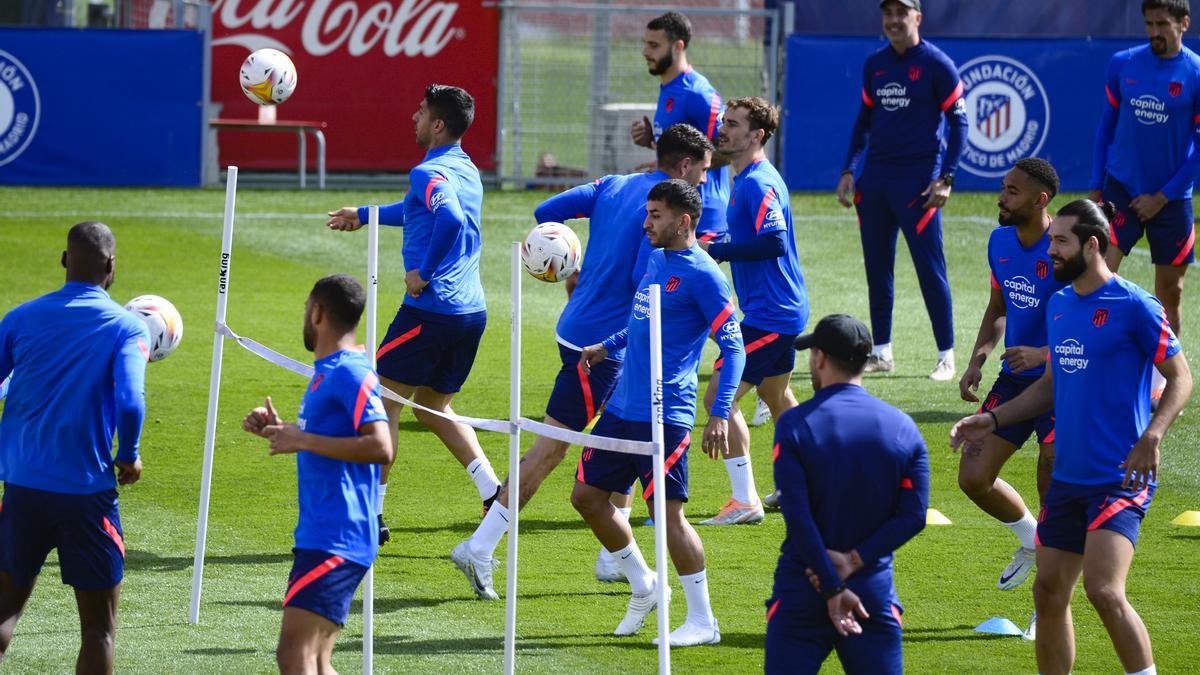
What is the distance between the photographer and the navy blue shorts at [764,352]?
32.2 ft

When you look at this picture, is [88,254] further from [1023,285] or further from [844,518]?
[1023,285]

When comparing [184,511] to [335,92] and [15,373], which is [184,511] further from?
[335,92]

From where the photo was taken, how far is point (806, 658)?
5.52 meters

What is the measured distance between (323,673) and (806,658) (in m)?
1.67

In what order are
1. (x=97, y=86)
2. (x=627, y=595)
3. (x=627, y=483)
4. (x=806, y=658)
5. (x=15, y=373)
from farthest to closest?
(x=97, y=86) < (x=627, y=595) < (x=627, y=483) < (x=15, y=373) < (x=806, y=658)

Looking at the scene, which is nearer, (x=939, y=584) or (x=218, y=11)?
(x=939, y=584)

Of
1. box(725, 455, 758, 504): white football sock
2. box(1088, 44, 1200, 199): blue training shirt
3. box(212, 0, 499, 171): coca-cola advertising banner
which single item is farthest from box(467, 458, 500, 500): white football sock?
box(212, 0, 499, 171): coca-cola advertising banner

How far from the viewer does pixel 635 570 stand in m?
7.67

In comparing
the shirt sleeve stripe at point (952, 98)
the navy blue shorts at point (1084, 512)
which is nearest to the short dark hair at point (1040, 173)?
the navy blue shorts at point (1084, 512)

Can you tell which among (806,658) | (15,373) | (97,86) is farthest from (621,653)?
(97,86)

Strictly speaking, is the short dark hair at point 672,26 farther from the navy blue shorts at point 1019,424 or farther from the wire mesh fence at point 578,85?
the wire mesh fence at point 578,85

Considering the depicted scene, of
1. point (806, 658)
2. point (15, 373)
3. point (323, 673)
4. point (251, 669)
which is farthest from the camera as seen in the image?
point (251, 669)

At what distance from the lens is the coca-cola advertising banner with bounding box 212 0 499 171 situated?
22562 mm

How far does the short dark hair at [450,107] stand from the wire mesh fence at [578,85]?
13.3 meters
